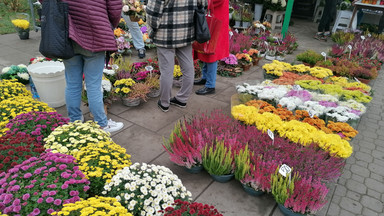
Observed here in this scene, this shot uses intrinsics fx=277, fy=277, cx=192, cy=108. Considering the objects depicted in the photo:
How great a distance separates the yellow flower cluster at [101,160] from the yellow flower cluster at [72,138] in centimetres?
10

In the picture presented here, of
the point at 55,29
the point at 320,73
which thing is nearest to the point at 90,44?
the point at 55,29

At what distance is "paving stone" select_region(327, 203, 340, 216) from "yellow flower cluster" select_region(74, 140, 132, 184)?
1.85m

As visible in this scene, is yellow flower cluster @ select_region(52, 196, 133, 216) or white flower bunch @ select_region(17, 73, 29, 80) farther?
white flower bunch @ select_region(17, 73, 29, 80)

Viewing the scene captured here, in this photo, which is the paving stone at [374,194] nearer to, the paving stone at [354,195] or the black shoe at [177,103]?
the paving stone at [354,195]

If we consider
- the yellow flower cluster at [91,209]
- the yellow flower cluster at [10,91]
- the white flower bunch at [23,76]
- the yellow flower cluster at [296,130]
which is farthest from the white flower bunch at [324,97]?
the white flower bunch at [23,76]

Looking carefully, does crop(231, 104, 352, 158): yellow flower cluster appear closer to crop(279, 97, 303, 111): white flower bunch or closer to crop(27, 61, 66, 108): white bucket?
crop(279, 97, 303, 111): white flower bunch

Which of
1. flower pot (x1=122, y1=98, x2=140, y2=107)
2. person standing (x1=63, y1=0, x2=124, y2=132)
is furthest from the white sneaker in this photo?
flower pot (x1=122, y1=98, x2=140, y2=107)

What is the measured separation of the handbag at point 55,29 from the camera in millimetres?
2436

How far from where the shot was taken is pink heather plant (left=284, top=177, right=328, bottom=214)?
216 cm

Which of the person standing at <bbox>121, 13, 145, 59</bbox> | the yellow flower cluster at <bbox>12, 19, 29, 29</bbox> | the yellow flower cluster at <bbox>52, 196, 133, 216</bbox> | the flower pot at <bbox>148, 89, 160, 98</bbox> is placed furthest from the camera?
the yellow flower cluster at <bbox>12, 19, 29, 29</bbox>

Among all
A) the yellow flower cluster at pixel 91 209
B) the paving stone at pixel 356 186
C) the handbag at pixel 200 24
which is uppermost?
the handbag at pixel 200 24

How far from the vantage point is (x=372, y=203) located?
2652mm

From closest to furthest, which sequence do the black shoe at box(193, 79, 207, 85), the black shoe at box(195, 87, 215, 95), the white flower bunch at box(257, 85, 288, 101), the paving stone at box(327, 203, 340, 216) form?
1. the paving stone at box(327, 203, 340, 216)
2. the white flower bunch at box(257, 85, 288, 101)
3. the black shoe at box(195, 87, 215, 95)
4. the black shoe at box(193, 79, 207, 85)

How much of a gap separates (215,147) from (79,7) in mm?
1826
